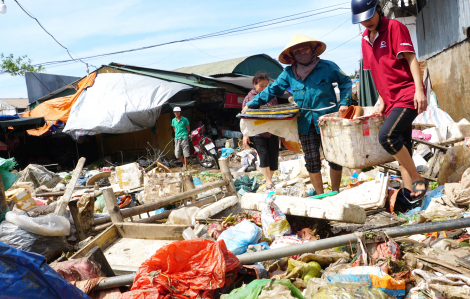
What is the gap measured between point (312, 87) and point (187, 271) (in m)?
2.44

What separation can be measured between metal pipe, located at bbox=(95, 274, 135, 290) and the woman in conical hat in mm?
2416

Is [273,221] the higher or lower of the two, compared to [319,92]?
lower

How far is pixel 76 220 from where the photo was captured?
157 inches

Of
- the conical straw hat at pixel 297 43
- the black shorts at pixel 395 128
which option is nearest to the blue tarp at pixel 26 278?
the black shorts at pixel 395 128

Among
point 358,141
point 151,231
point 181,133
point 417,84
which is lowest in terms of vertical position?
point 151,231

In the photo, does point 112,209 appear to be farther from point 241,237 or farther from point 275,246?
point 275,246

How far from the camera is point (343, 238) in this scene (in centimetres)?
226

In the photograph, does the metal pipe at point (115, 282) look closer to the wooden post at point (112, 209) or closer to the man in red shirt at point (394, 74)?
the wooden post at point (112, 209)

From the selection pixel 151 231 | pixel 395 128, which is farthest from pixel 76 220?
pixel 395 128

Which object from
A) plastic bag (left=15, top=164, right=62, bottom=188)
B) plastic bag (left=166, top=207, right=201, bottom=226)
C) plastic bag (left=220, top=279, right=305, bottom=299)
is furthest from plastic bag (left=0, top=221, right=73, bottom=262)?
plastic bag (left=15, top=164, right=62, bottom=188)

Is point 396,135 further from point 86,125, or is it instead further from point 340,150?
point 86,125

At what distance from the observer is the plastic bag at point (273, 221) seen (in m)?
3.05

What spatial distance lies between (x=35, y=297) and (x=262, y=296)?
1.10 m

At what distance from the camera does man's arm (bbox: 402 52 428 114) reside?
2.93 m
